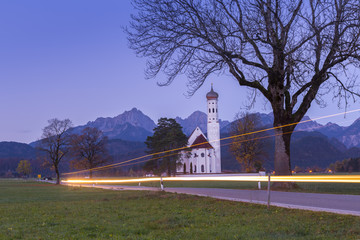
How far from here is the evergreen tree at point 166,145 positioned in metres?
82.2

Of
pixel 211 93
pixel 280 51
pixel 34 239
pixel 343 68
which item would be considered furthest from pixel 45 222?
pixel 211 93

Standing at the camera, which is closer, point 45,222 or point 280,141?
point 45,222

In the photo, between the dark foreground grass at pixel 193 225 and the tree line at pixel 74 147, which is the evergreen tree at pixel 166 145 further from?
the dark foreground grass at pixel 193 225

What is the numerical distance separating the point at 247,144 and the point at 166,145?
61.8ft

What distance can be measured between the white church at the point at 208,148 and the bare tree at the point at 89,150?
31.3 metres

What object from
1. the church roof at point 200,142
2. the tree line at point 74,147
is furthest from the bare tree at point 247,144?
the church roof at point 200,142

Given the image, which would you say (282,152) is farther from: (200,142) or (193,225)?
(200,142)

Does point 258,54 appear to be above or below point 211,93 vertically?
below

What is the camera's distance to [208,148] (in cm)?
12306

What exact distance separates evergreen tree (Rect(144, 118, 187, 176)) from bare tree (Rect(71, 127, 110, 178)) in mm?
9907

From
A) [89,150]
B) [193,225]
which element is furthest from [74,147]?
[193,225]

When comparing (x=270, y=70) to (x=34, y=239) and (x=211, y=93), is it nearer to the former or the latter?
(x=34, y=239)

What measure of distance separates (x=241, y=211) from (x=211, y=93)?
121327 mm

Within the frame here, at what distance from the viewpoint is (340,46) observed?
20.0 m
